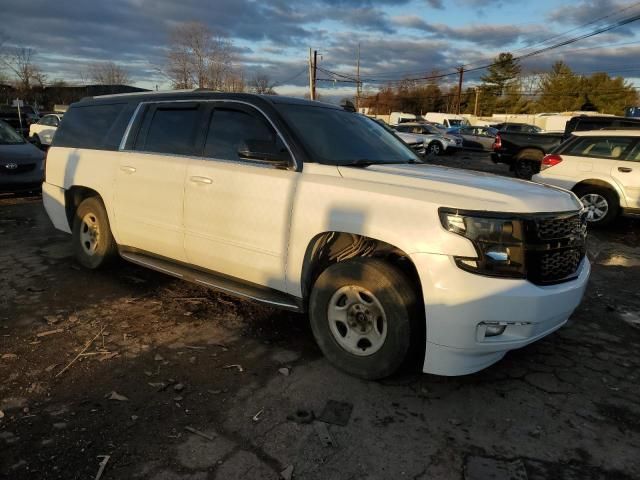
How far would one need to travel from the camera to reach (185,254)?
4.38 metres

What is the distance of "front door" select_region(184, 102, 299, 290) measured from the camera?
370 cm

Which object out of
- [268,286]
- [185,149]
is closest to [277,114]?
[185,149]

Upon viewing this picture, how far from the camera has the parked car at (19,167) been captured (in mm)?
9016

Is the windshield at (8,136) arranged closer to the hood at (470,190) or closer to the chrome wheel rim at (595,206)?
the hood at (470,190)

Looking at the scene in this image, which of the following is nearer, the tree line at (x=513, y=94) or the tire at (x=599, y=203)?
the tire at (x=599, y=203)

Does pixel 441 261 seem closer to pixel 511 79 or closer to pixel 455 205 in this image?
pixel 455 205

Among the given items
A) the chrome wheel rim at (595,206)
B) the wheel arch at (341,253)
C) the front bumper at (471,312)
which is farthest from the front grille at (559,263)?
the chrome wheel rim at (595,206)

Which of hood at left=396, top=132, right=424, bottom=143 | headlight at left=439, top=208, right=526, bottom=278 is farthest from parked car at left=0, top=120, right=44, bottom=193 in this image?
hood at left=396, top=132, right=424, bottom=143

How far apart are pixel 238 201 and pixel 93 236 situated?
243 cm

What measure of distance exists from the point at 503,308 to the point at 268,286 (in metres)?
A: 1.76

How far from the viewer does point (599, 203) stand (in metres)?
8.88

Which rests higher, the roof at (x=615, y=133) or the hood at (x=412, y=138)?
the roof at (x=615, y=133)

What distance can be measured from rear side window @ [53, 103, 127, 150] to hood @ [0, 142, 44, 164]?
412 cm

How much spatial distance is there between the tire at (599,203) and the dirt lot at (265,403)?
15.1 ft
